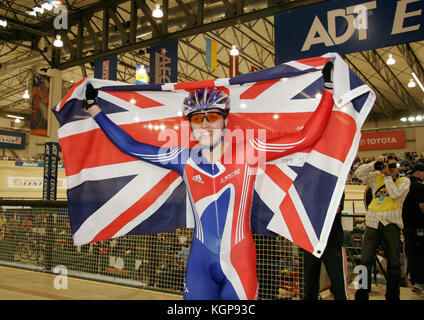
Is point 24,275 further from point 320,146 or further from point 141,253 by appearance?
point 320,146

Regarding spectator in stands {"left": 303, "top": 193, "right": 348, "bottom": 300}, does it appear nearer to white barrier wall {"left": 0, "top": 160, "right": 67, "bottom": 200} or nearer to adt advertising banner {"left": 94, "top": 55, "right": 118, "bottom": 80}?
adt advertising banner {"left": 94, "top": 55, "right": 118, "bottom": 80}

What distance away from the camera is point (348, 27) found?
5.19 metres

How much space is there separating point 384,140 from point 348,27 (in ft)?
64.0

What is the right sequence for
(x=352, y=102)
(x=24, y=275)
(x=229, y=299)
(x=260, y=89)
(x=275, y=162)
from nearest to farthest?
(x=229, y=299) < (x=352, y=102) < (x=275, y=162) < (x=260, y=89) < (x=24, y=275)

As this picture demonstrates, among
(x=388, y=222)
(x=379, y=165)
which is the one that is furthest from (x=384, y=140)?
(x=388, y=222)

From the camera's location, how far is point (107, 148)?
292 centimetres

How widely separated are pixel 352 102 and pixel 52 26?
504 inches

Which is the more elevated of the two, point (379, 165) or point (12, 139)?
point (12, 139)

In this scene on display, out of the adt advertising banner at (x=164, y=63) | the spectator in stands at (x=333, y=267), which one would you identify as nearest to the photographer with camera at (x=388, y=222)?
the spectator in stands at (x=333, y=267)

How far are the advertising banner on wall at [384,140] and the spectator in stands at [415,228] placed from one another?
60.2ft

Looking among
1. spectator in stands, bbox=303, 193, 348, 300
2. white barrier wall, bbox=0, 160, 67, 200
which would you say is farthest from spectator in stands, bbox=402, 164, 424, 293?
white barrier wall, bbox=0, 160, 67, 200

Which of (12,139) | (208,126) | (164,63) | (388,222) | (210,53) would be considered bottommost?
(388,222)

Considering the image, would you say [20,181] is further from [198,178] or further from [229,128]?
[198,178]

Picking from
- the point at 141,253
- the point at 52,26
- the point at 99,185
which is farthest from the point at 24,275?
→ the point at 52,26
